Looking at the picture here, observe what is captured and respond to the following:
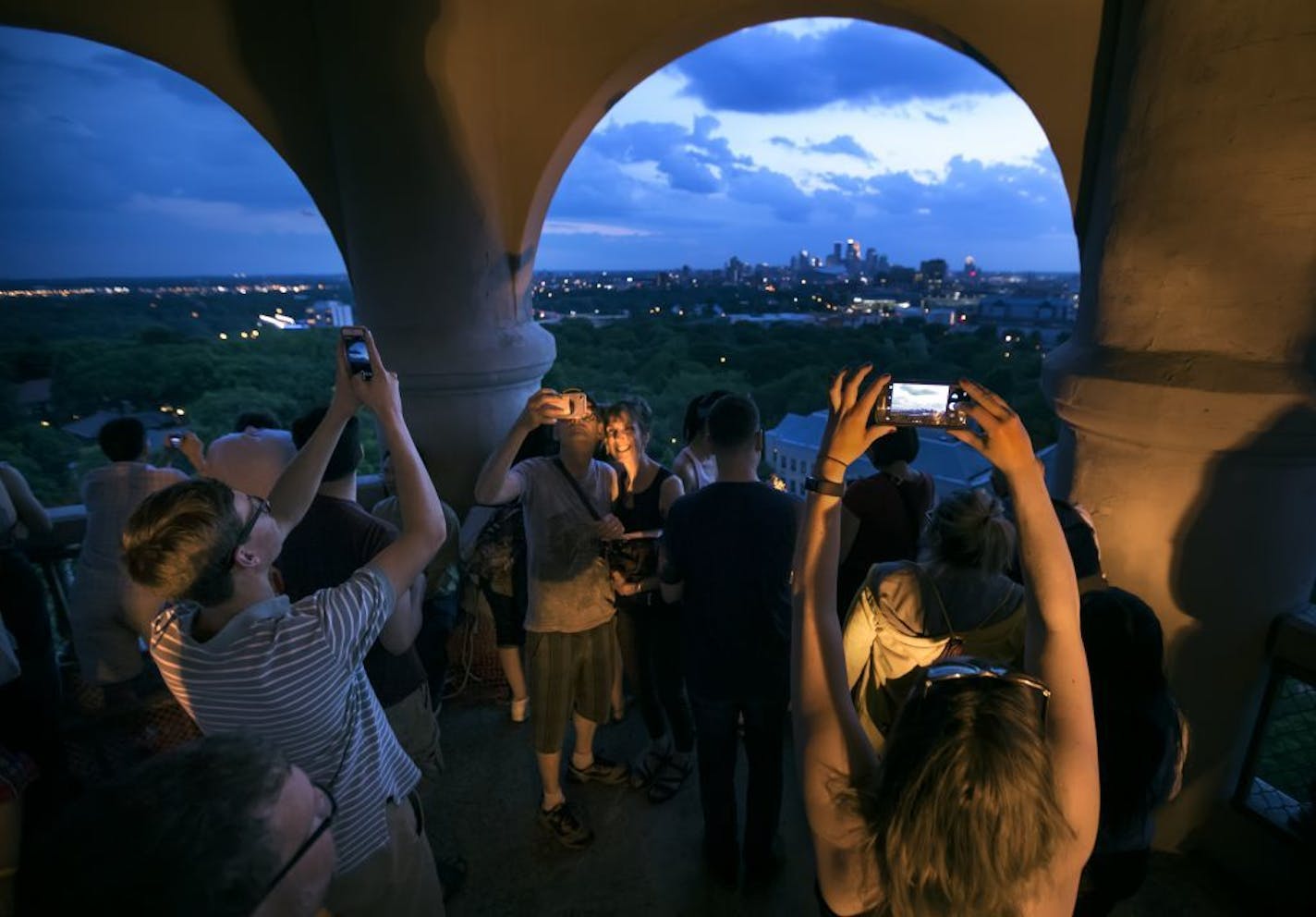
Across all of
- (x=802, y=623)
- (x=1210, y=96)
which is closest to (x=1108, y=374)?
(x=1210, y=96)

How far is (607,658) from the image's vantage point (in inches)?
111

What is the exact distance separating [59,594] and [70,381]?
10932 mm

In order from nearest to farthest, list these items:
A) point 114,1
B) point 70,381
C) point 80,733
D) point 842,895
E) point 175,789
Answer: point 175,789
point 842,895
point 80,733
point 114,1
point 70,381

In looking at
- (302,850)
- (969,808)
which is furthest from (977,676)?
(302,850)

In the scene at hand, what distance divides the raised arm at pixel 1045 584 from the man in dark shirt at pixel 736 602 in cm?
104

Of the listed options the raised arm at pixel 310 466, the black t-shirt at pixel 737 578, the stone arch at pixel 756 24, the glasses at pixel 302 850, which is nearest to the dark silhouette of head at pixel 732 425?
the black t-shirt at pixel 737 578

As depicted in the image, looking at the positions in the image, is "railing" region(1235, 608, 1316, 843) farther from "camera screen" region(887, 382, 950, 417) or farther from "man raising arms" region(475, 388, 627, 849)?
"man raising arms" region(475, 388, 627, 849)

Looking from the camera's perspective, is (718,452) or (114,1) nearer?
(718,452)

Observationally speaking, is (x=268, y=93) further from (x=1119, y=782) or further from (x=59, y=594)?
(x=1119, y=782)

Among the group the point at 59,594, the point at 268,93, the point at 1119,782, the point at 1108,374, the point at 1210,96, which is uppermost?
the point at 268,93

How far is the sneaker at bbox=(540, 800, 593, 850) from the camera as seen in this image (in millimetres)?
2664

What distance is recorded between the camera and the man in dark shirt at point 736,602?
2246mm

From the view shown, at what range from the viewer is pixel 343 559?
2.15m

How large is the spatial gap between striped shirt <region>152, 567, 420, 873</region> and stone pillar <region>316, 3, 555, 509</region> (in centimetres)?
234
